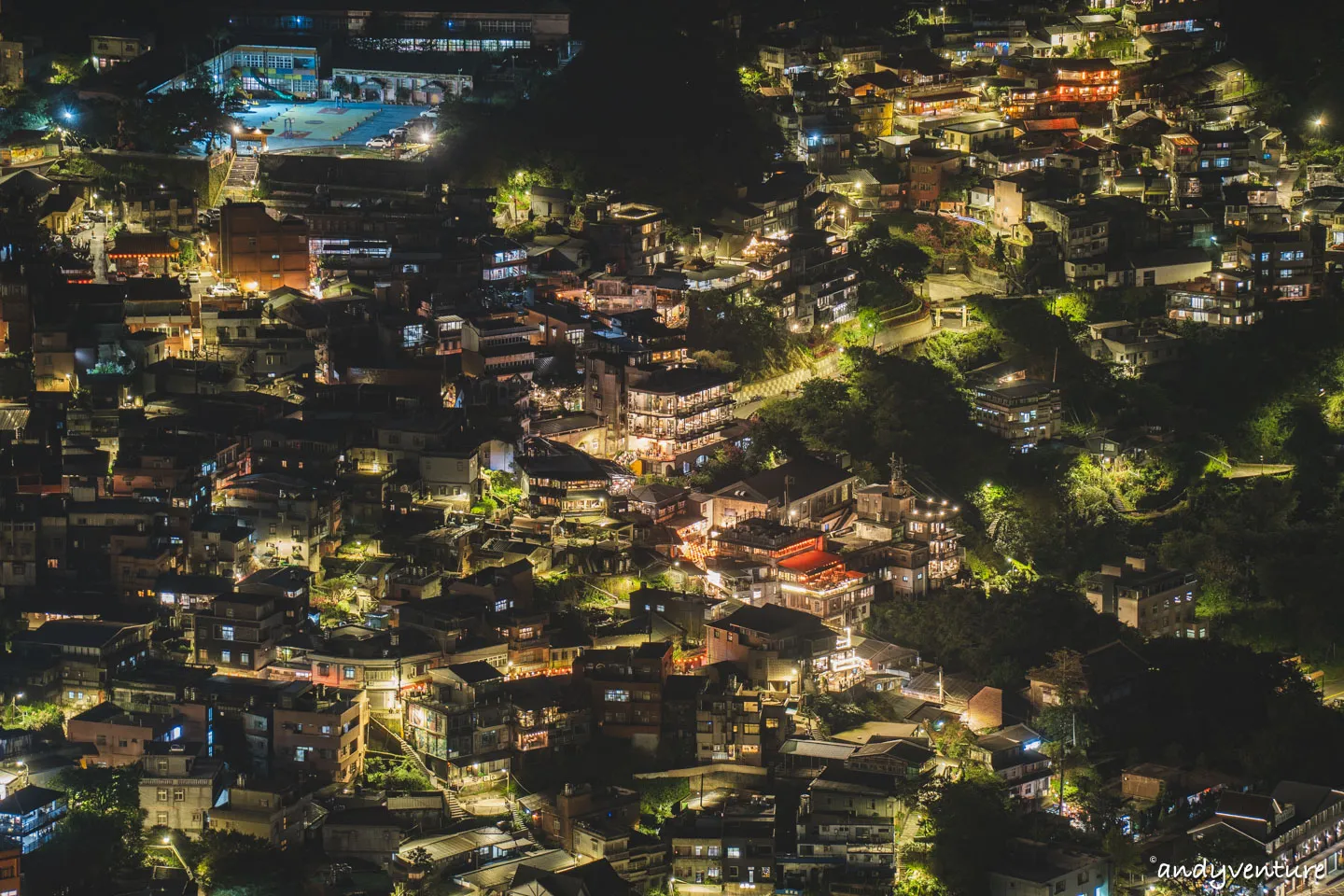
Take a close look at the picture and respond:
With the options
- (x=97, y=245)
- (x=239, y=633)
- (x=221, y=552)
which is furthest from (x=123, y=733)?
(x=97, y=245)

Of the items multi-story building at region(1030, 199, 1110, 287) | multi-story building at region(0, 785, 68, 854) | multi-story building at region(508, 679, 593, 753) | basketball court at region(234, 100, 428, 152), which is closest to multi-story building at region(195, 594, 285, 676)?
multi-story building at region(508, 679, 593, 753)

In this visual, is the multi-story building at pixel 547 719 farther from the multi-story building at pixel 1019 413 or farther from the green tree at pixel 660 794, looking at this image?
the multi-story building at pixel 1019 413

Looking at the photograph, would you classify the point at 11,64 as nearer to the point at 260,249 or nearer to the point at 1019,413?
the point at 260,249

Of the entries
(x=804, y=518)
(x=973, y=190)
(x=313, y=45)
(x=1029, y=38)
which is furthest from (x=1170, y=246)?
(x=313, y=45)

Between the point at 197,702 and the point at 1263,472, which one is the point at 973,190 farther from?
the point at 197,702

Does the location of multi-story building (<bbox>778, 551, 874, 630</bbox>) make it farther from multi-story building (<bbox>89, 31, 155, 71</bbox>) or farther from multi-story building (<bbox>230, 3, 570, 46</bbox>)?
multi-story building (<bbox>89, 31, 155, 71</bbox>)
